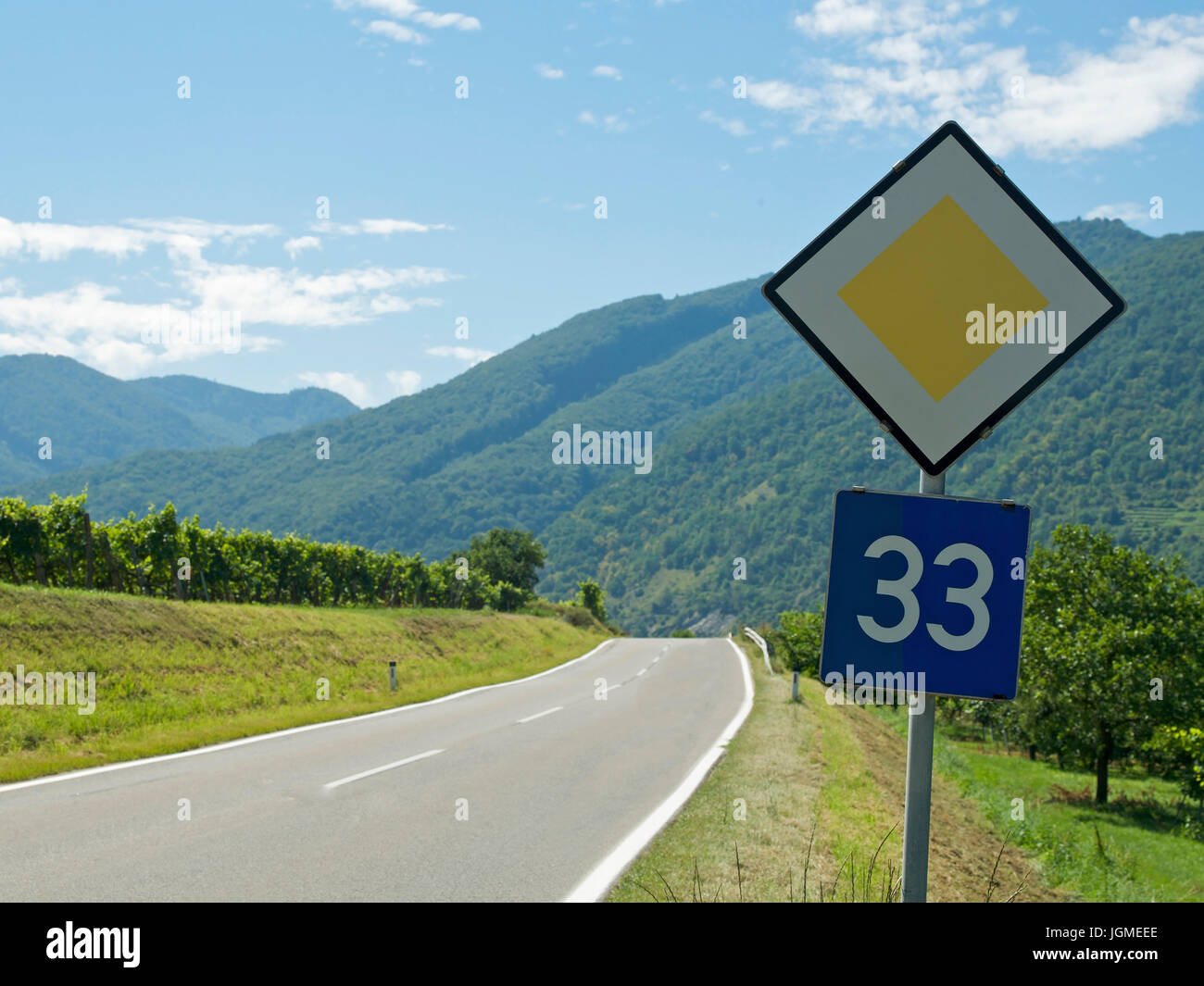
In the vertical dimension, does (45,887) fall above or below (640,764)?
above

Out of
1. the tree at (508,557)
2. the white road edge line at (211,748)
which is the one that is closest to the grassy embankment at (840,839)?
the white road edge line at (211,748)

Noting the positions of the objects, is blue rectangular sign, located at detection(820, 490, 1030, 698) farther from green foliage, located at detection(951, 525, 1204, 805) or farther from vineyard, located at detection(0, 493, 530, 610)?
green foliage, located at detection(951, 525, 1204, 805)

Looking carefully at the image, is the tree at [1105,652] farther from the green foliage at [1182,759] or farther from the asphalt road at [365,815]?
the asphalt road at [365,815]

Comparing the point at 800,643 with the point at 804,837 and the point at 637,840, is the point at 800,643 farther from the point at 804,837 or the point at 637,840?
the point at 637,840

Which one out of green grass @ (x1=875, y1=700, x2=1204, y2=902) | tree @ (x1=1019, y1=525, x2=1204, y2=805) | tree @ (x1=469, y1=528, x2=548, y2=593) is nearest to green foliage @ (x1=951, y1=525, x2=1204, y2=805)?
tree @ (x1=1019, y1=525, x2=1204, y2=805)

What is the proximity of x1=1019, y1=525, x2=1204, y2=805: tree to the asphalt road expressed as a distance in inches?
778

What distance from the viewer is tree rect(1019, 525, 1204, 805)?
3131 centimetres

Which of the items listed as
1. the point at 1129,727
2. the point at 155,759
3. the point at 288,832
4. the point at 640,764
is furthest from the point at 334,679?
the point at 1129,727

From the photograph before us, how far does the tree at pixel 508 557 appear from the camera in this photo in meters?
82.9

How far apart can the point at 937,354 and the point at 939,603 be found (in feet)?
2.01

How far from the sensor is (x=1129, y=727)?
103ft
